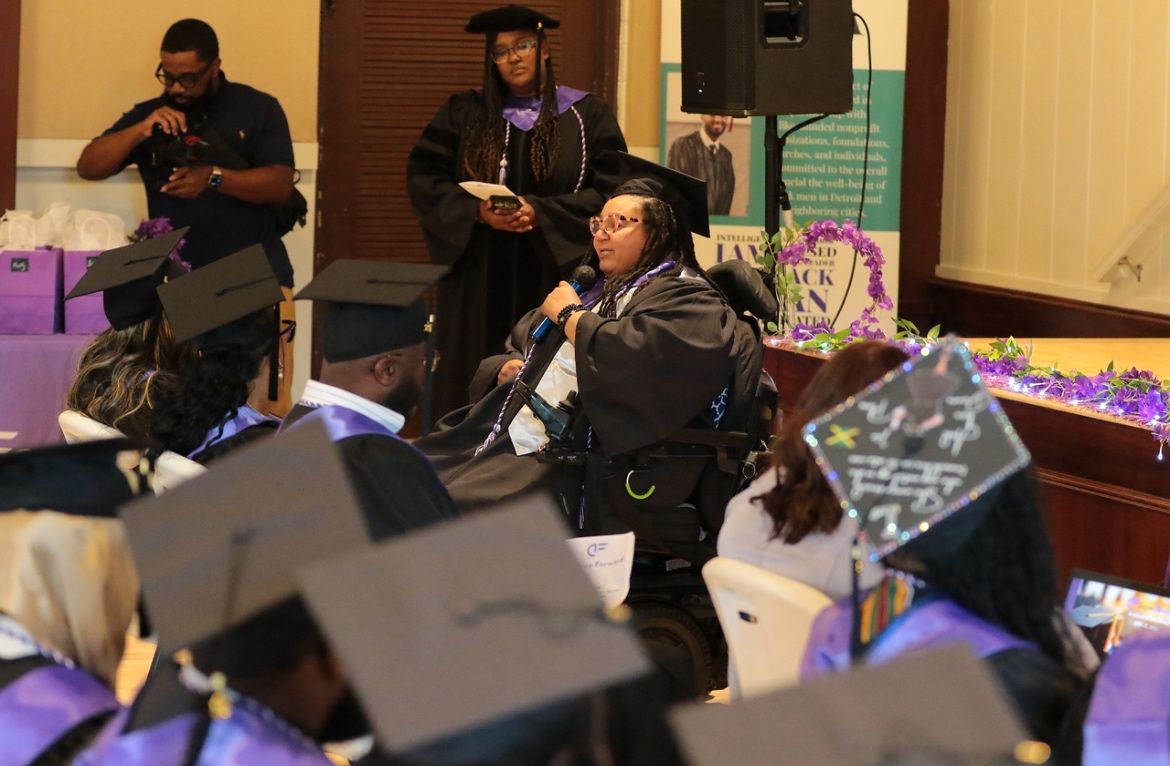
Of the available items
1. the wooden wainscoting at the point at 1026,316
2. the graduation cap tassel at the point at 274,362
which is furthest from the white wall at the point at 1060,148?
the graduation cap tassel at the point at 274,362

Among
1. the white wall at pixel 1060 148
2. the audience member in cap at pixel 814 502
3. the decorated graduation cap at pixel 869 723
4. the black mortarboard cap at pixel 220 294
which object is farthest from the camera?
the white wall at pixel 1060 148

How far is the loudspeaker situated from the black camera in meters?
1.97

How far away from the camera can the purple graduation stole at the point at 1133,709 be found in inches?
65.8

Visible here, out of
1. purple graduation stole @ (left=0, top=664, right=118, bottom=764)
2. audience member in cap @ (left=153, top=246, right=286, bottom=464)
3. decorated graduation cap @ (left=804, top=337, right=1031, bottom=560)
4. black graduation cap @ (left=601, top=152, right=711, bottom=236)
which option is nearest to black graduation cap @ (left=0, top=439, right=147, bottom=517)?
purple graduation stole @ (left=0, top=664, right=118, bottom=764)

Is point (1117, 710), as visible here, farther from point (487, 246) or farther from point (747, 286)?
point (487, 246)

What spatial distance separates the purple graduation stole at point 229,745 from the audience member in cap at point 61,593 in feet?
0.36

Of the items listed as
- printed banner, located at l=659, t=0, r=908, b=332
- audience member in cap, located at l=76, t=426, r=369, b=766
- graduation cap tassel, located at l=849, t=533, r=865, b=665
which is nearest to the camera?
audience member in cap, located at l=76, t=426, r=369, b=766

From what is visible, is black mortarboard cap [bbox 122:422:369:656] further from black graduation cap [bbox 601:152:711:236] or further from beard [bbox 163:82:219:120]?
beard [bbox 163:82:219:120]

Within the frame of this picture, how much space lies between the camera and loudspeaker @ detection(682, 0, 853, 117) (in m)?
5.40

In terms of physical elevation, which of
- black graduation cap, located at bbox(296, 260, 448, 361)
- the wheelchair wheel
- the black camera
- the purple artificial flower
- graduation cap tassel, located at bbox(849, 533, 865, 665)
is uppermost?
the black camera

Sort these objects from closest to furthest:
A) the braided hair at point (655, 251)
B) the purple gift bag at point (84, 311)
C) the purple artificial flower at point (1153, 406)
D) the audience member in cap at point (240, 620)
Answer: the audience member in cap at point (240, 620) → the purple artificial flower at point (1153, 406) → the braided hair at point (655, 251) → the purple gift bag at point (84, 311)

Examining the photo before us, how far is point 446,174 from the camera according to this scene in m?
6.00

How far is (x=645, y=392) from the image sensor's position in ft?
13.3

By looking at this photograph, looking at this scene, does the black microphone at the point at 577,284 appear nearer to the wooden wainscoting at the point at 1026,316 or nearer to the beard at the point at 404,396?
the beard at the point at 404,396
